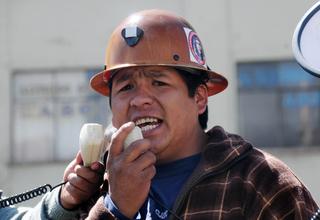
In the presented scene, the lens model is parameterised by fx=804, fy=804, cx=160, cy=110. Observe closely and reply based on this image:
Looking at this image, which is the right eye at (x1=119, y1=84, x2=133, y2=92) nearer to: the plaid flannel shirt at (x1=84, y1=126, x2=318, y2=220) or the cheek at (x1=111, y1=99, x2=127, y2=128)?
the cheek at (x1=111, y1=99, x2=127, y2=128)

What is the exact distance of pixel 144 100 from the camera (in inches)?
109

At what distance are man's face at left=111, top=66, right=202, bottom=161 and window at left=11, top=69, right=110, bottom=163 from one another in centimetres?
817

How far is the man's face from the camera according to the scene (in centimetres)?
278

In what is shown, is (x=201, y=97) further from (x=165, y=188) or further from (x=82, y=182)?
(x=82, y=182)

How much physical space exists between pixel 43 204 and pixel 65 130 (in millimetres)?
7940

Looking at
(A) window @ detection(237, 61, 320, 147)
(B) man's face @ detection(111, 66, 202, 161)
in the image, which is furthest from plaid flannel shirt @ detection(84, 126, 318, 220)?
(A) window @ detection(237, 61, 320, 147)

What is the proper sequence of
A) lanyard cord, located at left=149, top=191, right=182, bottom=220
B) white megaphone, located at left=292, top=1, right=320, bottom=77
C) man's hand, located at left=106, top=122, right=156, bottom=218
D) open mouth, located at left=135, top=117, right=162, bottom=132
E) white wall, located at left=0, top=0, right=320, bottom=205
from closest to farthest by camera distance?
white megaphone, located at left=292, top=1, right=320, bottom=77 → man's hand, located at left=106, top=122, right=156, bottom=218 → lanyard cord, located at left=149, top=191, right=182, bottom=220 → open mouth, located at left=135, top=117, right=162, bottom=132 → white wall, located at left=0, top=0, right=320, bottom=205

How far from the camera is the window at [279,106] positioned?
36.1 ft

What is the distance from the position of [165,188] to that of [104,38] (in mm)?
8417

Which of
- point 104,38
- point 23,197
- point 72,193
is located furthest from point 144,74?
point 104,38

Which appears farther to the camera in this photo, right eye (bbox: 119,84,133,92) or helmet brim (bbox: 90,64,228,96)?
helmet brim (bbox: 90,64,228,96)

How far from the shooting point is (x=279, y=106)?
36.2 ft

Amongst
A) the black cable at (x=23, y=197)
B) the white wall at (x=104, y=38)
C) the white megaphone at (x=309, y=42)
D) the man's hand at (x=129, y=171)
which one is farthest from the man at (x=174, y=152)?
the white wall at (x=104, y=38)

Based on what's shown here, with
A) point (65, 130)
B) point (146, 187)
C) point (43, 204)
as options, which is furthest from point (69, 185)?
point (65, 130)
